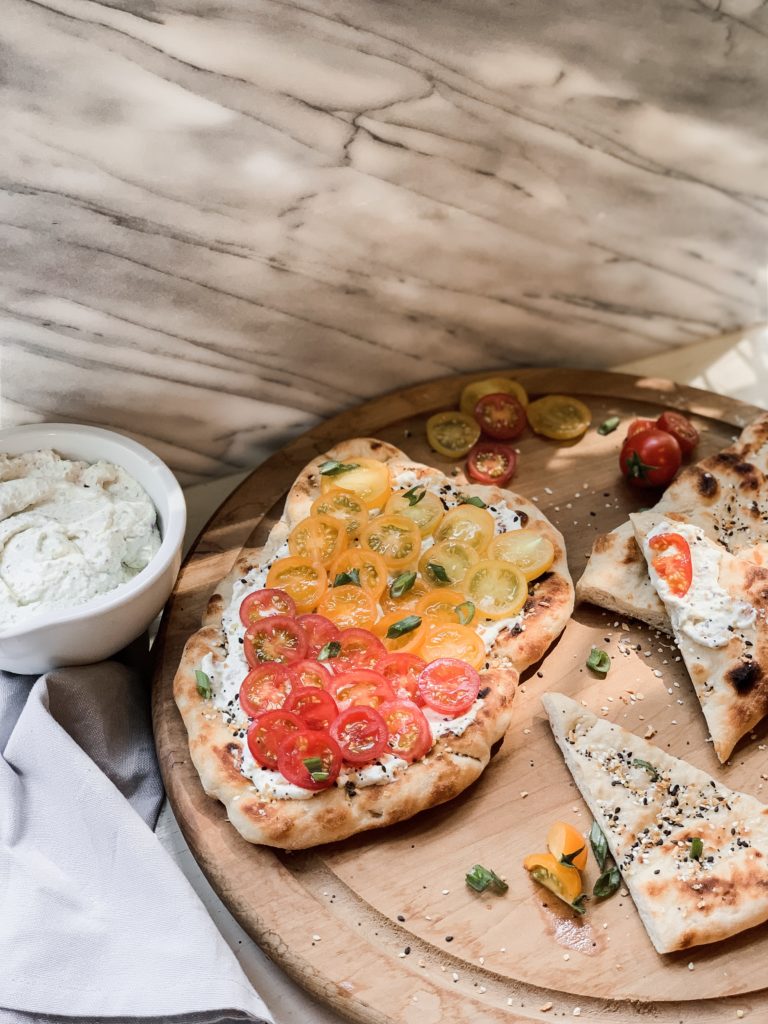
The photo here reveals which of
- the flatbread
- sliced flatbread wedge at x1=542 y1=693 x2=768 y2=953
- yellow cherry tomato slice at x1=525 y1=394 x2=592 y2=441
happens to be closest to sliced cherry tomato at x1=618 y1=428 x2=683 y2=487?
the flatbread

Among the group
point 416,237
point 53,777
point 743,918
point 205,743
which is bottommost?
point 53,777

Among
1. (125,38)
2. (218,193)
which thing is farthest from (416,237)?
(125,38)

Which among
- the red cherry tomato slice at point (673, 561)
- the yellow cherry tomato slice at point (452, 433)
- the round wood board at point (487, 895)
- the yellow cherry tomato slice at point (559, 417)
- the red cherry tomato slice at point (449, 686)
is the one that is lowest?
the round wood board at point (487, 895)

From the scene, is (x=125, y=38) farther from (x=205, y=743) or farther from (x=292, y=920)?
(x=292, y=920)

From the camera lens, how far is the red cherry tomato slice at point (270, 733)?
273cm

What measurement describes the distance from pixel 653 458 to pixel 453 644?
1001 millimetres

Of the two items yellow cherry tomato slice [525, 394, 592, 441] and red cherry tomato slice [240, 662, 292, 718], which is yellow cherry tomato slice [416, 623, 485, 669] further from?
yellow cherry tomato slice [525, 394, 592, 441]

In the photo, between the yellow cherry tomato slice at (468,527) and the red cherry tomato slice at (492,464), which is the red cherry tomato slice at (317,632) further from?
the red cherry tomato slice at (492,464)

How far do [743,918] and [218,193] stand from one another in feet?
7.71

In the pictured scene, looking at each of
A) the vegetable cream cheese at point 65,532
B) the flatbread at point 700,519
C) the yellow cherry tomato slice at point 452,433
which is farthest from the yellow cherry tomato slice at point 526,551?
the vegetable cream cheese at point 65,532

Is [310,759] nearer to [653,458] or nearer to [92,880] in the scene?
[92,880]

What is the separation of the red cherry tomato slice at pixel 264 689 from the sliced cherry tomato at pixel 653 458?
4.49 ft

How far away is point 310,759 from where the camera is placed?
2.69 meters

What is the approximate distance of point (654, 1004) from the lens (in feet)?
8.14
